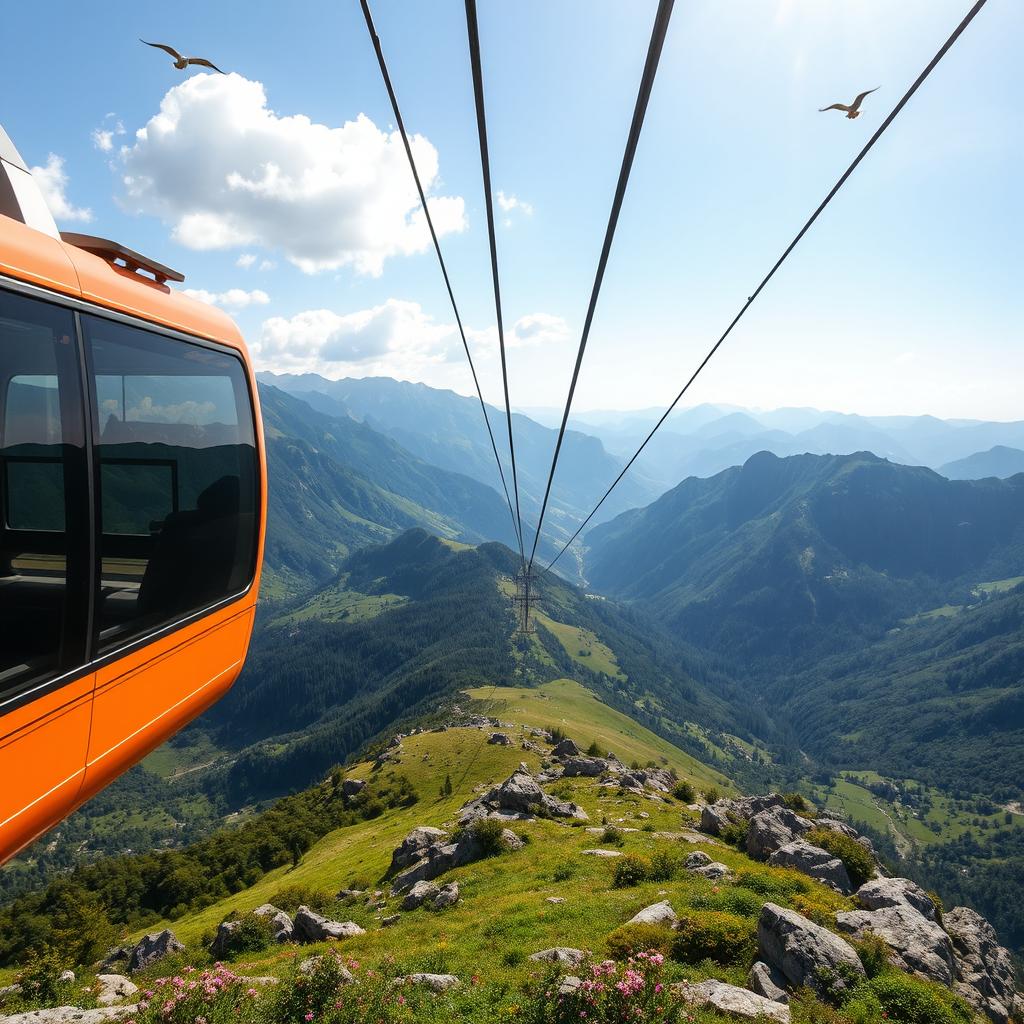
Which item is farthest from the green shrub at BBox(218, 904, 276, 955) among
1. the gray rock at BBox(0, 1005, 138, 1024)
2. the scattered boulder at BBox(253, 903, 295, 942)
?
the gray rock at BBox(0, 1005, 138, 1024)

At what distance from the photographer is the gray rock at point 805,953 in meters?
15.4

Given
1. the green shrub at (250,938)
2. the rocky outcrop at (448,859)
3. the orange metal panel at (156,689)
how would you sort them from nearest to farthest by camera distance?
the orange metal panel at (156,689), the green shrub at (250,938), the rocky outcrop at (448,859)

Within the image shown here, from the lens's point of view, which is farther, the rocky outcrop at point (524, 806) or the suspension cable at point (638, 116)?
the rocky outcrop at point (524, 806)

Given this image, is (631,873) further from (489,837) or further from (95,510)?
(95,510)

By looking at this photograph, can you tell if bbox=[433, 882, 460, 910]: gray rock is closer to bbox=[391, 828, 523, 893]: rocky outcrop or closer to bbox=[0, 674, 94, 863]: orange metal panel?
bbox=[391, 828, 523, 893]: rocky outcrop

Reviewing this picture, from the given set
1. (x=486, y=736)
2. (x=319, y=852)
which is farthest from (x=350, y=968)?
(x=486, y=736)

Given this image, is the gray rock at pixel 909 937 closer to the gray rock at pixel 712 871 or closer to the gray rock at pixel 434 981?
the gray rock at pixel 712 871

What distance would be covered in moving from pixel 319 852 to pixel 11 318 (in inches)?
3741

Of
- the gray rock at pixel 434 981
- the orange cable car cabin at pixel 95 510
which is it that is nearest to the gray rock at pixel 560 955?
the gray rock at pixel 434 981

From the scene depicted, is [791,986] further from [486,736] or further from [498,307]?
[486,736]

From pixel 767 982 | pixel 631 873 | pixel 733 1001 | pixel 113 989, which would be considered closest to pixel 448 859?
pixel 631 873

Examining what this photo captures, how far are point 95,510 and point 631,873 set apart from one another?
93.0 ft

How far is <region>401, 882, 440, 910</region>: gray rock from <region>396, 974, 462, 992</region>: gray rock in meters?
14.2

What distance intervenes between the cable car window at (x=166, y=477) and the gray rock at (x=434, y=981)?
1363cm
